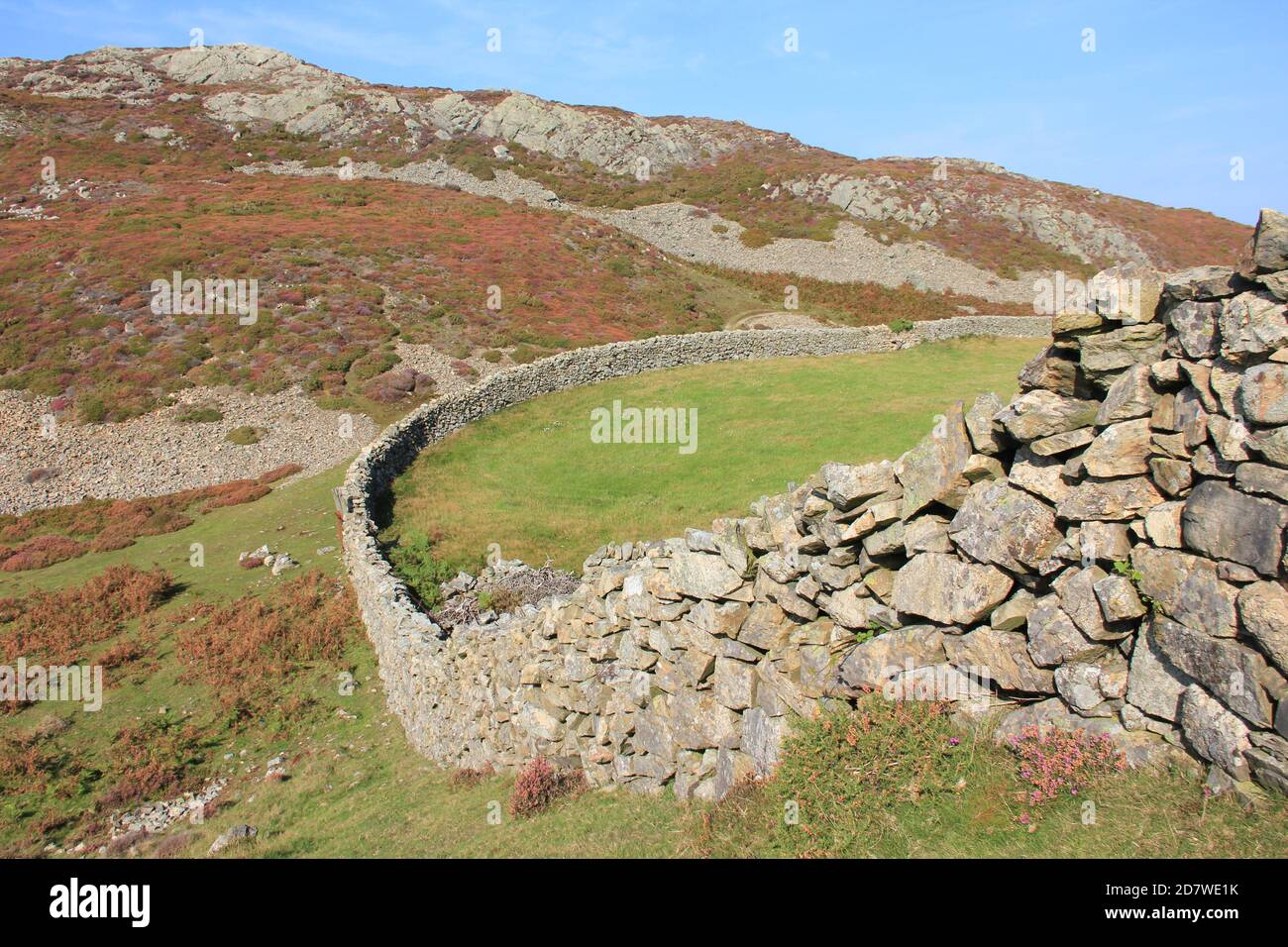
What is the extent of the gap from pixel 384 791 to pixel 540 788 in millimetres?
4170

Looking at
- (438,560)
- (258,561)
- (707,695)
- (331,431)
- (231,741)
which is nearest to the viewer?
(707,695)

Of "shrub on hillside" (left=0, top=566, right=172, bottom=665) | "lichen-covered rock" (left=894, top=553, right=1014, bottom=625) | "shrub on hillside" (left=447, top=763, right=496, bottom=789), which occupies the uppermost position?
"lichen-covered rock" (left=894, top=553, right=1014, bottom=625)

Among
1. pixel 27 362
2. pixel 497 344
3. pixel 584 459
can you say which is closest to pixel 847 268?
pixel 497 344

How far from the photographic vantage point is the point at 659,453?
2919 centimetres

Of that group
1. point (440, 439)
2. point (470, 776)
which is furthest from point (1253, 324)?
point (440, 439)

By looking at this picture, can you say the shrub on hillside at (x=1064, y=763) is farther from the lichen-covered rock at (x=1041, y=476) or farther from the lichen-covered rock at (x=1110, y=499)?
the lichen-covered rock at (x=1041, y=476)

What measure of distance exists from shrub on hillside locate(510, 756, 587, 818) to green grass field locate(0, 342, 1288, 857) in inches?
7.4

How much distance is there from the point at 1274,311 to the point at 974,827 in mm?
4733

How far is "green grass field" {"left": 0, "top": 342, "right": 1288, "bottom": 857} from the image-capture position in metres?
6.11

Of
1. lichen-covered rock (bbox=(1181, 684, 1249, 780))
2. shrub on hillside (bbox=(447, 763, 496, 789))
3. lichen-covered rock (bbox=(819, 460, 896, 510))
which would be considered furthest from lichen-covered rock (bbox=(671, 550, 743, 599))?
shrub on hillside (bbox=(447, 763, 496, 789))

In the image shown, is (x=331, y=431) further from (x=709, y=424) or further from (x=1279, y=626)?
(x=1279, y=626)

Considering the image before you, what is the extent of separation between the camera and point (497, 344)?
149ft

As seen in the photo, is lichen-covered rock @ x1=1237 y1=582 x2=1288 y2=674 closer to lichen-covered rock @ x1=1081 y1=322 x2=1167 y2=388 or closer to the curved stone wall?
lichen-covered rock @ x1=1081 y1=322 x2=1167 y2=388

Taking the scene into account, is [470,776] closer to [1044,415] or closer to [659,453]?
[1044,415]
